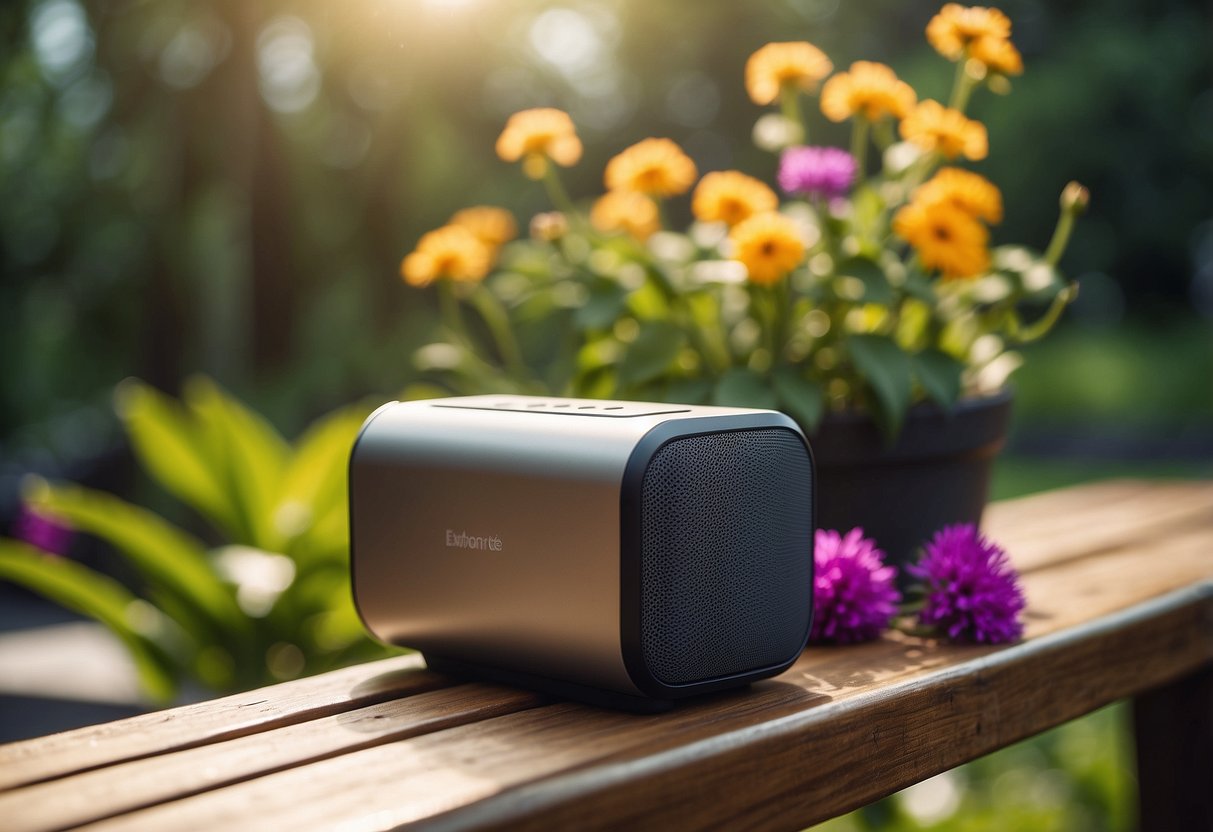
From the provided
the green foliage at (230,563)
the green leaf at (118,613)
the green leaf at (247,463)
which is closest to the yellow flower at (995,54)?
the green foliage at (230,563)

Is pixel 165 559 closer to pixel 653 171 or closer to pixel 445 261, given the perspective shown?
pixel 445 261

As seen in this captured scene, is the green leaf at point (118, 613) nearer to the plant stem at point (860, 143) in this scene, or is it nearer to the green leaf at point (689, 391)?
the green leaf at point (689, 391)

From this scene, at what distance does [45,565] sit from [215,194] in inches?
150

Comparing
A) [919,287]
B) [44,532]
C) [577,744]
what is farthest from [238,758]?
[44,532]

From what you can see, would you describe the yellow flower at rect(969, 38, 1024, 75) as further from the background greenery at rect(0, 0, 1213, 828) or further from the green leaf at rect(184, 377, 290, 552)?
the background greenery at rect(0, 0, 1213, 828)

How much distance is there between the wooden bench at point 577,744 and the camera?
54 cm

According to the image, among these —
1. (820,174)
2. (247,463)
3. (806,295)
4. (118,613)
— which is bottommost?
(118,613)

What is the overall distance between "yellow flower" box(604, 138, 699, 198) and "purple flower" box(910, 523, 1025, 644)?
0.41 meters

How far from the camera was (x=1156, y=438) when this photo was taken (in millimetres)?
6766

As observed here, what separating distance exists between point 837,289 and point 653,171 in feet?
0.71

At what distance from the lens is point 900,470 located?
36.8 inches

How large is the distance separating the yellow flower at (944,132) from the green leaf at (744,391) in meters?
0.25

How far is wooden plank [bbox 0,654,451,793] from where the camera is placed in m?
0.62

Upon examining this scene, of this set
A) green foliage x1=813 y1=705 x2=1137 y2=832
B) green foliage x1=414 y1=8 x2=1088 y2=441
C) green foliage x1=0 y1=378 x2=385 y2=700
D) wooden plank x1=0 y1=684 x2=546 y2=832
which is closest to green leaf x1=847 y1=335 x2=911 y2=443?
green foliage x1=414 y1=8 x2=1088 y2=441
